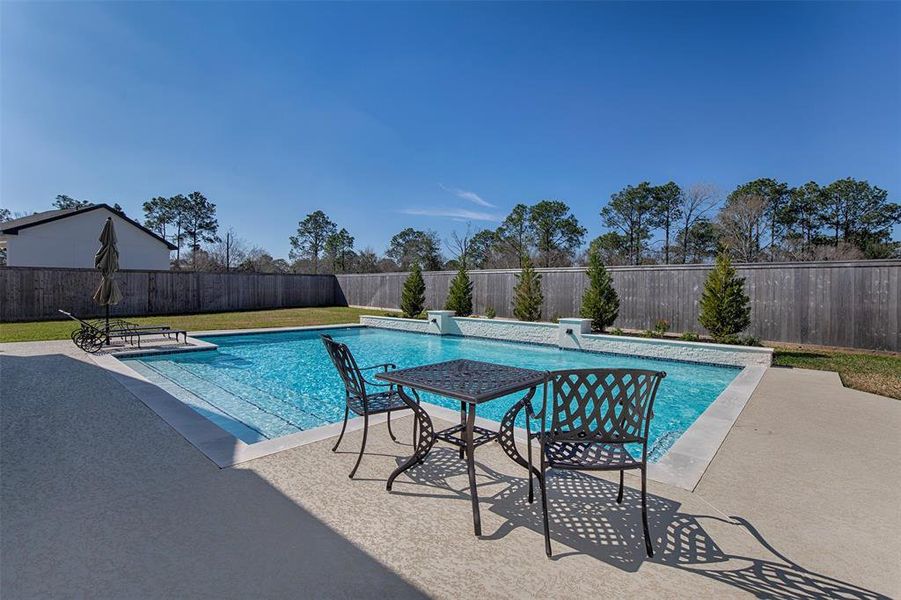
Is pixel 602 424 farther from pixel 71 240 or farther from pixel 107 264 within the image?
pixel 71 240

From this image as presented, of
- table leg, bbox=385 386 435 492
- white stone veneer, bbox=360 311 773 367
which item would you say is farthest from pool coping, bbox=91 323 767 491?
white stone veneer, bbox=360 311 773 367

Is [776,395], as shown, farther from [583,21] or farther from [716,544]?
[583,21]

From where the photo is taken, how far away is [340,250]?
35.0 meters

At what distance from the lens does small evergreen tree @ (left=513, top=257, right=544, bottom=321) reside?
518 inches

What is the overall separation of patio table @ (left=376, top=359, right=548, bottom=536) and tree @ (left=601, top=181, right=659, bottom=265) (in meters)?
24.1

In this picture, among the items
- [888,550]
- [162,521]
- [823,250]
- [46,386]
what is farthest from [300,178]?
[823,250]

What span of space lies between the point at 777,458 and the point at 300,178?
20.9m

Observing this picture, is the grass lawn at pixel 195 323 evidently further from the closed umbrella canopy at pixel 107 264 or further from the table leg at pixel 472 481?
the table leg at pixel 472 481

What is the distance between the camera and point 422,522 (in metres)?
2.37

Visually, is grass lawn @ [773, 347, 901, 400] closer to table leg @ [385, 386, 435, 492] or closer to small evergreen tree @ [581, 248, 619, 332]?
small evergreen tree @ [581, 248, 619, 332]

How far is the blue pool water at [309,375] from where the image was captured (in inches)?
204

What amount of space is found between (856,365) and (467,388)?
8.57m

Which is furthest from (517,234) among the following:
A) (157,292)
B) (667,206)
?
(157,292)

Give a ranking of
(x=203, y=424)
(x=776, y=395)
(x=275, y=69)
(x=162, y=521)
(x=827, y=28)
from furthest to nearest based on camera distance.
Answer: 1. (x=275, y=69)
2. (x=827, y=28)
3. (x=776, y=395)
4. (x=203, y=424)
5. (x=162, y=521)
